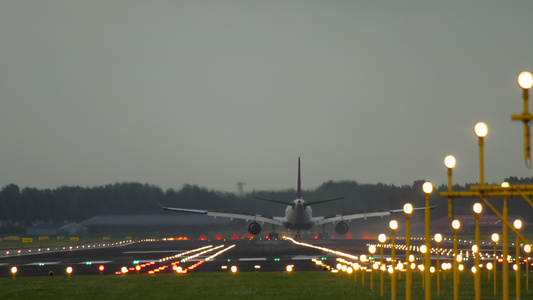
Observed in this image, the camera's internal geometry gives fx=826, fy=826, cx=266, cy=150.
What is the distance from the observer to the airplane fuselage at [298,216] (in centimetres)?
8650

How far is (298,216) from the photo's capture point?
87.5m

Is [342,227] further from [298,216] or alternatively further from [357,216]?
[298,216]

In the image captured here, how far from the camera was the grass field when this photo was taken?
1032 inches

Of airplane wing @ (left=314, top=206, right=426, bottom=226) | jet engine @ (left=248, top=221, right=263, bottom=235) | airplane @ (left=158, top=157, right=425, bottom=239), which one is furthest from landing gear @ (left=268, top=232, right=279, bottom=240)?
airplane wing @ (left=314, top=206, right=426, bottom=226)

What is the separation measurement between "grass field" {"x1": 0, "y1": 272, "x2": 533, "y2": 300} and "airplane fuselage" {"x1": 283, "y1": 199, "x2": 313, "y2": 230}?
48889 millimetres

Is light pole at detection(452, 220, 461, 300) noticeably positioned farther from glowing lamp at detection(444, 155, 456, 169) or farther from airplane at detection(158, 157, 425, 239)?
airplane at detection(158, 157, 425, 239)

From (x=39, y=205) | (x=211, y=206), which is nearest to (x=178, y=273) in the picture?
(x=211, y=206)

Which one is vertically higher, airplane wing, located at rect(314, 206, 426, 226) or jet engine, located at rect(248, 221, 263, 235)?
airplane wing, located at rect(314, 206, 426, 226)

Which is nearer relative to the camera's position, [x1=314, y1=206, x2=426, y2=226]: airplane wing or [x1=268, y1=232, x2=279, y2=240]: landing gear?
[x1=314, y1=206, x2=426, y2=226]: airplane wing

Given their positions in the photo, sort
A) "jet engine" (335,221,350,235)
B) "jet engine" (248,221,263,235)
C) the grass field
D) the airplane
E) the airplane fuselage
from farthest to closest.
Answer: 1. "jet engine" (335,221,350,235)
2. "jet engine" (248,221,263,235)
3. the airplane
4. the airplane fuselage
5. the grass field

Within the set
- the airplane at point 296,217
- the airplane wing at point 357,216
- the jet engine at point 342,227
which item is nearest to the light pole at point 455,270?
the airplane at point 296,217

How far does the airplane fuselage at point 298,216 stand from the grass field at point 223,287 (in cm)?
4889

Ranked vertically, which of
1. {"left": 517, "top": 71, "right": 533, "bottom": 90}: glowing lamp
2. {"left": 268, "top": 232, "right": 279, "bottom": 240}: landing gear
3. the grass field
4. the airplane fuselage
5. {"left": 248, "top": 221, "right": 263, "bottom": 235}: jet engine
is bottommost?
the grass field

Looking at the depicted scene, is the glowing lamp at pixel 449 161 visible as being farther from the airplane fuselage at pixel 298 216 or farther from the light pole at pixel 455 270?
the airplane fuselage at pixel 298 216
